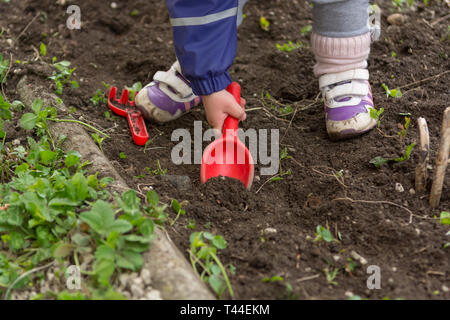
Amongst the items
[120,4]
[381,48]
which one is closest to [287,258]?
[381,48]

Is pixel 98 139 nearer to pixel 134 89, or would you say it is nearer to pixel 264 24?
pixel 134 89

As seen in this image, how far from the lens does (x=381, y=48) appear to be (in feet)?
8.66

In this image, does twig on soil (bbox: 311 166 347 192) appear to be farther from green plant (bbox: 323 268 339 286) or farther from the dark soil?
green plant (bbox: 323 268 339 286)

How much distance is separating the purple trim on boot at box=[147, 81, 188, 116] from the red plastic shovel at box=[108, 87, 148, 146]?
0.09 m

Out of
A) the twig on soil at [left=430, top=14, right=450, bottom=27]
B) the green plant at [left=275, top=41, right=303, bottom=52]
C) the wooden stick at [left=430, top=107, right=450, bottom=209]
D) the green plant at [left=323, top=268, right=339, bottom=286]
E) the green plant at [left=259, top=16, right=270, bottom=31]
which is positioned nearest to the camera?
the green plant at [left=323, top=268, right=339, bottom=286]

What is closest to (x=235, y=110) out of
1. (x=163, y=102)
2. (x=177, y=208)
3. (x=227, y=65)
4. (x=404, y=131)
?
(x=227, y=65)

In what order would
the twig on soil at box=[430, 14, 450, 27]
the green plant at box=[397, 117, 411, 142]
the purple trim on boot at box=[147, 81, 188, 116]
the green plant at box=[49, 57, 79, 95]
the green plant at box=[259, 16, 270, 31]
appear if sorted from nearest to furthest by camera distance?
the green plant at box=[397, 117, 411, 142], the purple trim on boot at box=[147, 81, 188, 116], the green plant at box=[49, 57, 79, 95], the twig on soil at box=[430, 14, 450, 27], the green plant at box=[259, 16, 270, 31]

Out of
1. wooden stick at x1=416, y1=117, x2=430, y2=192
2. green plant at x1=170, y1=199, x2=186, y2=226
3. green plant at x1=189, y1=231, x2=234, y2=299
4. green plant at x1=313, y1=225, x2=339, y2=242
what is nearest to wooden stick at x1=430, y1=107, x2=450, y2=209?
wooden stick at x1=416, y1=117, x2=430, y2=192

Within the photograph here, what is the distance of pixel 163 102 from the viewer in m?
2.33

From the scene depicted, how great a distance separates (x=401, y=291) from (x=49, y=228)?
101 centimetres

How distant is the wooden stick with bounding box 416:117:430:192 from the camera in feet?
5.50

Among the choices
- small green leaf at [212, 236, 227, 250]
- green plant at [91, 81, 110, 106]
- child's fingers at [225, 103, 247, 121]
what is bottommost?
small green leaf at [212, 236, 227, 250]

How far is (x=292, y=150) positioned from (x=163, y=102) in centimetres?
61

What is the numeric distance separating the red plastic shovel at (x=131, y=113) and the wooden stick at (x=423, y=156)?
108 cm
